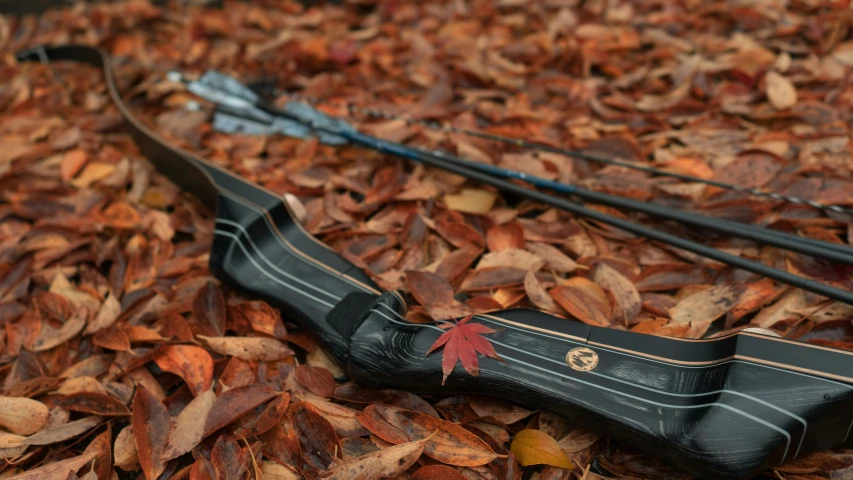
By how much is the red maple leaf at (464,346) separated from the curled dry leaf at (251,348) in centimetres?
32

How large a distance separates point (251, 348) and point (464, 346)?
43 cm

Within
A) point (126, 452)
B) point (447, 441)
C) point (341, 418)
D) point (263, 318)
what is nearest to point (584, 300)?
point (447, 441)

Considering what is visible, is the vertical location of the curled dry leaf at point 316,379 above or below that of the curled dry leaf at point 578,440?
below

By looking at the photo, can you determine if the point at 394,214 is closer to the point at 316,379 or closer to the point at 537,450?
the point at 316,379

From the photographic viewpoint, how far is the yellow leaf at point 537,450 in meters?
0.98

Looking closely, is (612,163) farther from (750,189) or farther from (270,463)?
(270,463)

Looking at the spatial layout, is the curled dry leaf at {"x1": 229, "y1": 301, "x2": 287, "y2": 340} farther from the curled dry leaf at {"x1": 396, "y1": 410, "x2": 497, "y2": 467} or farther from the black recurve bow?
the curled dry leaf at {"x1": 396, "y1": 410, "x2": 497, "y2": 467}

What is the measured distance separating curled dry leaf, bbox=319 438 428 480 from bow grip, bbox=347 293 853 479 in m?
0.12

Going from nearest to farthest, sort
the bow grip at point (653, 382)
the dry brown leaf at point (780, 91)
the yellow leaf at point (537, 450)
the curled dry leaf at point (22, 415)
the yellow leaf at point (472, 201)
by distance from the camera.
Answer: the bow grip at point (653, 382) → the yellow leaf at point (537, 450) → the curled dry leaf at point (22, 415) → the yellow leaf at point (472, 201) → the dry brown leaf at point (780, 91)

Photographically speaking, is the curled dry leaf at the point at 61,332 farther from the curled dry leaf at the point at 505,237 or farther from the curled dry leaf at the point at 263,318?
the curled dry leaf at the point at 505,237

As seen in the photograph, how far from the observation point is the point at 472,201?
1.51 meters

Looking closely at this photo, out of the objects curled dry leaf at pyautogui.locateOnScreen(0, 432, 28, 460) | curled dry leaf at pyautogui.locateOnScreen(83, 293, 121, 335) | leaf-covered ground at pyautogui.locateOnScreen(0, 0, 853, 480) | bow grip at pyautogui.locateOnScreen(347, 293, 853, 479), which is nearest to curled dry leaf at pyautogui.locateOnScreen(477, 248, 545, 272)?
leaf-covered ground at pyautogui.locateOnScreen(0, 0, 853, 480)

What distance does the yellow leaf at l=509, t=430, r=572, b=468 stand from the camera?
38.5 inches

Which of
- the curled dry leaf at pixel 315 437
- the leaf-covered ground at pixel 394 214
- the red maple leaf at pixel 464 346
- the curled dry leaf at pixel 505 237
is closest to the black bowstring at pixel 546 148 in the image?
the leaf-covered ground at pixel 394 214
